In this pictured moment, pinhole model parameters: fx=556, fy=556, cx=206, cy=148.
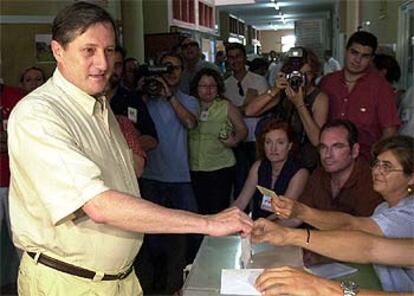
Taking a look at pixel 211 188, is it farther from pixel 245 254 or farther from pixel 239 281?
pixel 239 281

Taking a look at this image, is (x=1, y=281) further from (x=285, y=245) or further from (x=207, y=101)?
(x=285, y=245)

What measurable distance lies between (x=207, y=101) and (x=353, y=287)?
2073 millimetres

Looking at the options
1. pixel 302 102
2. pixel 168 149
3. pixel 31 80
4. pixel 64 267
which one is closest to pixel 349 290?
pixel 64 267

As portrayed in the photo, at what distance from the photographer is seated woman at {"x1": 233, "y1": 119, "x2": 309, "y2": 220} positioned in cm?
255

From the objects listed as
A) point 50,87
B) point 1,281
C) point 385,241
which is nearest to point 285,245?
point 385,241

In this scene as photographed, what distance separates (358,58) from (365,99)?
0.21m

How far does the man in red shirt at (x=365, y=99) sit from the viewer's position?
275 cm

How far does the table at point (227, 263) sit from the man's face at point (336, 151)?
0.64 metres

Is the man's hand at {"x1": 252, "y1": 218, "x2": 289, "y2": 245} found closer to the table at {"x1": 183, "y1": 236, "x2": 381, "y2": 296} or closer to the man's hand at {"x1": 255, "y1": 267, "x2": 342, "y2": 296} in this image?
the table at {"x1": 183, "y1": 236, "x2": 381, "y2": 296}

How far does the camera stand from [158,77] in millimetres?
3051

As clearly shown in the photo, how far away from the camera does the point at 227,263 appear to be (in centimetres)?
158

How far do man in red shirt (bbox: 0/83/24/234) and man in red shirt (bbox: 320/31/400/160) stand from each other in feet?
5.39

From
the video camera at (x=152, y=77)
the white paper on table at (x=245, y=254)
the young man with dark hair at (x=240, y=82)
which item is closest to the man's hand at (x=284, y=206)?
the white paper on table at (x=245, y=254)

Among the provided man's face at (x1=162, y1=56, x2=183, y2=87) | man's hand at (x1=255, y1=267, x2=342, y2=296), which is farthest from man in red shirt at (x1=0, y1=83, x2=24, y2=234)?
man's hand at (x1=255, y1=267, x2=342, y2=296)
